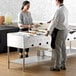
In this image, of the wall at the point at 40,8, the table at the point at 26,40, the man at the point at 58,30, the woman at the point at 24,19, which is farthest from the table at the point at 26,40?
the wall at the point at 40,8

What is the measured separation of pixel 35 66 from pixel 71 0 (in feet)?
7.15

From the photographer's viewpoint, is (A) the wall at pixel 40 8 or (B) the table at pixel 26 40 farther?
(A) the wall at pixel 40 8

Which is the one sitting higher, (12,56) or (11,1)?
(11,1)

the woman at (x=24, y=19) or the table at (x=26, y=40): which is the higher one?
the woman at (x=24, y=19)

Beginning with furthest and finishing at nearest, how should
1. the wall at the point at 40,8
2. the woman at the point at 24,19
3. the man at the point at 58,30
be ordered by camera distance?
1. the wall at the point at 40,8
2. the woman at the point at 24,19
3. the man at the point at 58,30

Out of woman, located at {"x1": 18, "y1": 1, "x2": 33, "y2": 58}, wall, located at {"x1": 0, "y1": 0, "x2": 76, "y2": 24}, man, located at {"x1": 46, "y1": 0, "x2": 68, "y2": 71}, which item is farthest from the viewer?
wall, located at {"x1": 0, "y1": 0, "x2": 76, "y2": 24}

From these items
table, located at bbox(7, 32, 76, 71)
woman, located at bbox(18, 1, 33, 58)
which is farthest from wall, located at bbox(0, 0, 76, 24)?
table, located at bbox(7, 32, 76, 71)

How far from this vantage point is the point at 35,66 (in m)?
5.18

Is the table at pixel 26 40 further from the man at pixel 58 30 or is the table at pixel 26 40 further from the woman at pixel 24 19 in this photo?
the woman at pixel 24 19

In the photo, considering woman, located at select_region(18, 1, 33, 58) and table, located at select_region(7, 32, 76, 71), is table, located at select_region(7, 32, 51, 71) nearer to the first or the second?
table, located at select_region(7, 32, 76, 71)

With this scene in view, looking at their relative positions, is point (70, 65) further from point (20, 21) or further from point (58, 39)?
point (20, 21)

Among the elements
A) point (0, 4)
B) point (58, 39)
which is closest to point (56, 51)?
point (58, 39)

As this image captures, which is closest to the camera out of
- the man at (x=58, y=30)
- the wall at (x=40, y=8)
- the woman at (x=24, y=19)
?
the man at (x=58, y=30)

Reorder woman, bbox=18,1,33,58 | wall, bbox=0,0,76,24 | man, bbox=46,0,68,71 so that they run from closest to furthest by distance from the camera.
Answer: man, bbox=46,0,68,71, woman, bbox=18,1,33,58, wall, bbox=0,0,76,24
